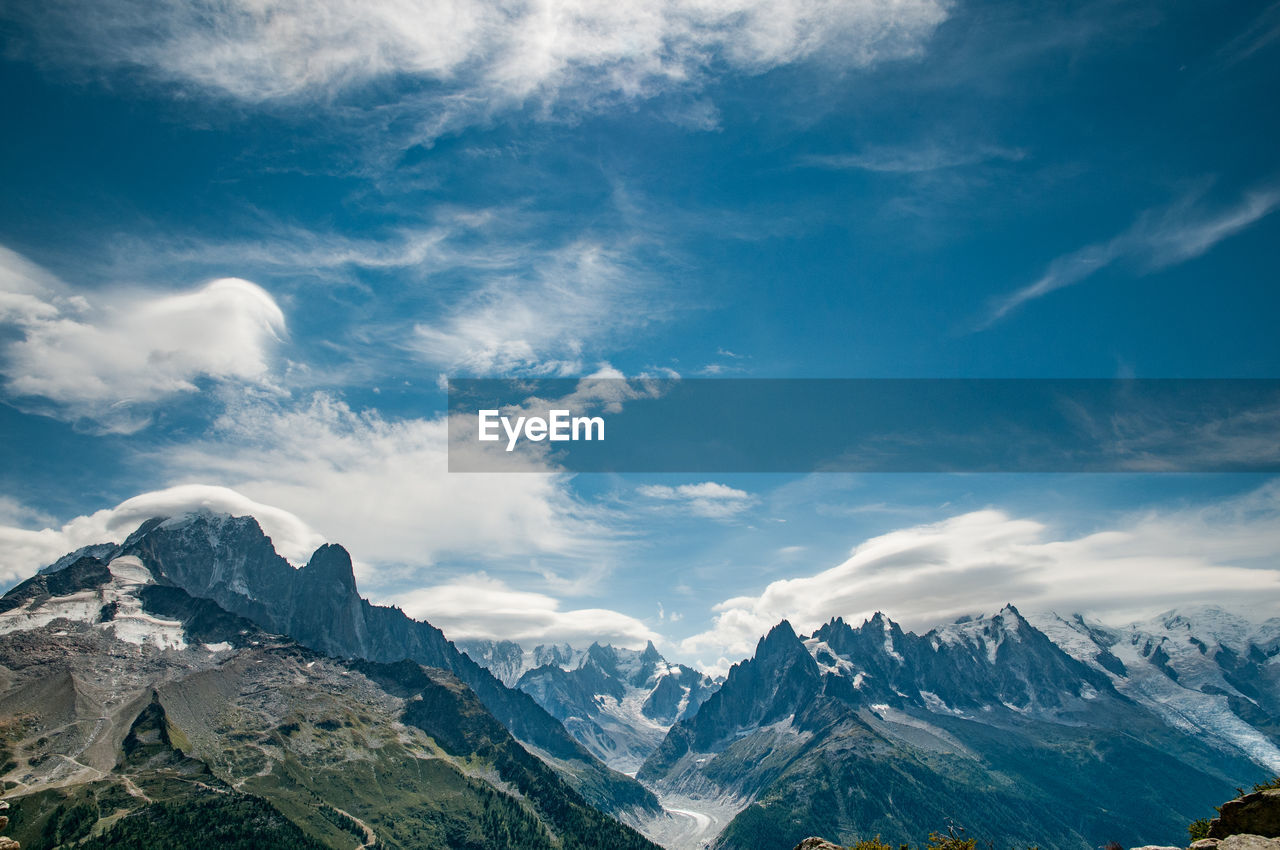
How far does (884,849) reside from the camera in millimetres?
53781

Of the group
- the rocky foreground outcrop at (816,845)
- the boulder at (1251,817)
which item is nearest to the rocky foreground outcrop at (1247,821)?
the boulder at (1251,817)

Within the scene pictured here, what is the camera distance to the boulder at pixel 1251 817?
41031mm

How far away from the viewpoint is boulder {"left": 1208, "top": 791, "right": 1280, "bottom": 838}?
4103 centimetres

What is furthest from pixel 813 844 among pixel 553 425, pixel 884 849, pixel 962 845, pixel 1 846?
pixel 553 425

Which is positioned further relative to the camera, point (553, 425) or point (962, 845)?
point (553, 425)

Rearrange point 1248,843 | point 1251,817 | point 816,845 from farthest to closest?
point 816,845
point 1251,817
point 1248,843

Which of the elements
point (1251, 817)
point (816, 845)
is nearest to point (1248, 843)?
point (1251, 817)

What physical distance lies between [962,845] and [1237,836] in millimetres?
19483

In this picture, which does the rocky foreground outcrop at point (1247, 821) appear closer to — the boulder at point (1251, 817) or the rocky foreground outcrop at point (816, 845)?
the boulder at point (1251, 817)

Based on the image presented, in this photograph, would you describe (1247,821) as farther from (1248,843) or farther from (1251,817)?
(1248,843)

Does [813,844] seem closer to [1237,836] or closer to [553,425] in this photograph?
[1237,836]

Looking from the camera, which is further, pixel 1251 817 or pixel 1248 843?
pixel 1251 817

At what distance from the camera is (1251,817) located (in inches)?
1645

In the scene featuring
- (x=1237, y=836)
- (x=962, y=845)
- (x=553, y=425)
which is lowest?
(x=962, y=845)
